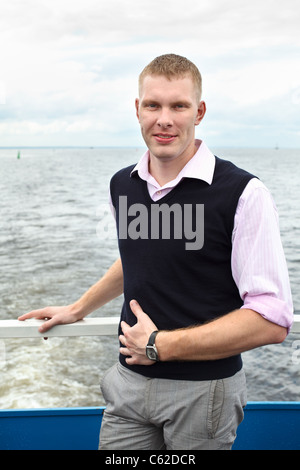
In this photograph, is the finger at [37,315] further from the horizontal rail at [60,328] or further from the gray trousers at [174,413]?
the gray trousers at [174,413]

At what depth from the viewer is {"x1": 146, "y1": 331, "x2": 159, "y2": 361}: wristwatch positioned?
1.43 metres

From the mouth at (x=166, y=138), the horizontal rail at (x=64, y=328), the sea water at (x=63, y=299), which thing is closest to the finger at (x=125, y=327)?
the horizontal rail at (x=64, y=328)

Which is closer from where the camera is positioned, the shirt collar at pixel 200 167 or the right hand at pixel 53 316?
the shirt collar at pixel 200 167

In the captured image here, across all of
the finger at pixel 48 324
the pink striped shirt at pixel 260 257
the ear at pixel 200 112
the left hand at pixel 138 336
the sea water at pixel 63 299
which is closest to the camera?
the pink striped shirt at pixel 260 257

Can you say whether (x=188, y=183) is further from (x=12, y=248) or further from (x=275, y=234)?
(x=12, y=248)

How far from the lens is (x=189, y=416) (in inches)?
57.8

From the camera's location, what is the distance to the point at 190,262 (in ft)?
4.77

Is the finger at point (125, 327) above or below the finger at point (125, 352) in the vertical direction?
above

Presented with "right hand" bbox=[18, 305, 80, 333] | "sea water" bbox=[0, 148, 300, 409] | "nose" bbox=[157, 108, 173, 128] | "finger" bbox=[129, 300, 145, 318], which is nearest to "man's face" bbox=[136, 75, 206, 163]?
"nose" bbox=[157, 108, 173, 128]

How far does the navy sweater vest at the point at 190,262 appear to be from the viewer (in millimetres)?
1433

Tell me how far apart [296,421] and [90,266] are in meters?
10.3

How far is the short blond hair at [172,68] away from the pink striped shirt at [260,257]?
354 mm
